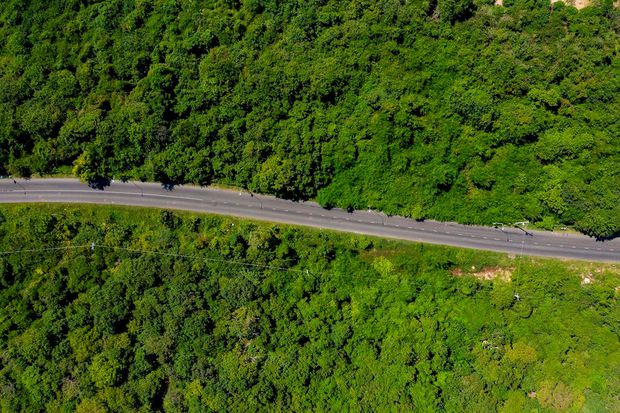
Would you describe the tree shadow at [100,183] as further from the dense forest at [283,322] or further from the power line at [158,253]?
the power line at [158,253]

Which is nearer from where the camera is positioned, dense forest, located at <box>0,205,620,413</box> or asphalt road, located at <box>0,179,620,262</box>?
dense forest, located at <box>0,205,620,413</box>

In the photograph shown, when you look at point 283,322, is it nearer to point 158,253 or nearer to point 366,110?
point 158,253

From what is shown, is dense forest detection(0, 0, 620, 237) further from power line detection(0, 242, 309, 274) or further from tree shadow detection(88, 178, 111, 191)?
power line detection(0, 242, 309, 274)

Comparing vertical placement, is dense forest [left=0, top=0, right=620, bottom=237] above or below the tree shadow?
above

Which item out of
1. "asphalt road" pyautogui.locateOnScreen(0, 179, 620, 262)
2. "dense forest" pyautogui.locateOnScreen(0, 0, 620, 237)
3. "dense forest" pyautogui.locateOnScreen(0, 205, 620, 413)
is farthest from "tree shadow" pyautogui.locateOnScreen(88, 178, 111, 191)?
"dense forest" pyautogui.locateOnScreen(0, 205, 620, 413)

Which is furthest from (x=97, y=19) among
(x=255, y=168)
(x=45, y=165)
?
(x=255, y=168)

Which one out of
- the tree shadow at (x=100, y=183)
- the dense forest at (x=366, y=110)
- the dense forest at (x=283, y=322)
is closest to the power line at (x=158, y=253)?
the dense forest at (x=283, y=322)

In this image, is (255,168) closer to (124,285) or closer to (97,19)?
(124,285)

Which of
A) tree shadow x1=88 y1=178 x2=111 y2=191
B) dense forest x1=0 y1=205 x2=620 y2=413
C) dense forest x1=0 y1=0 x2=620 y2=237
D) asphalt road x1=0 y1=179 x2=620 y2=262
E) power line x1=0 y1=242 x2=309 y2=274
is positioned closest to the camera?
dense forest x1=0 y1=205 x2=620 y2=413
